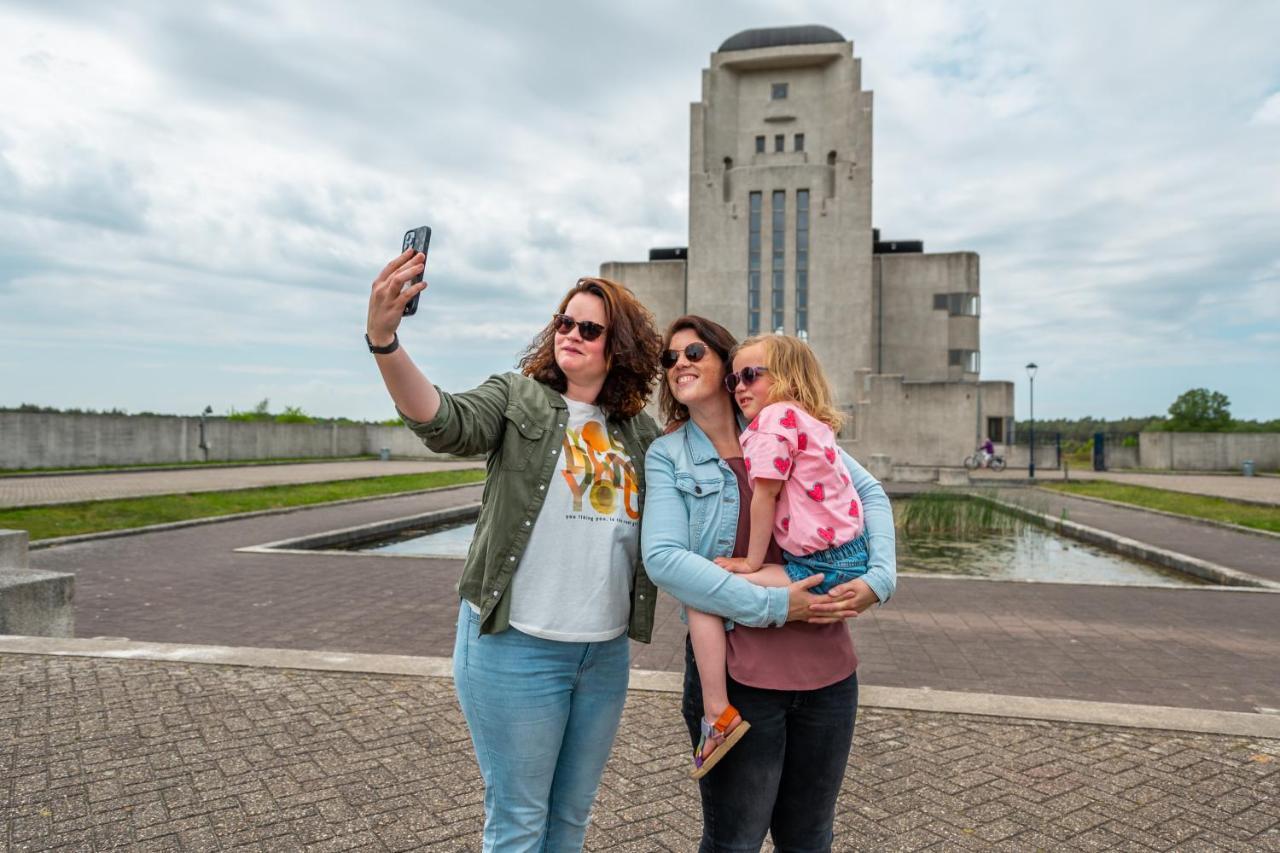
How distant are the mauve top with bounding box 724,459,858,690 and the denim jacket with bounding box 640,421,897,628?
0.05m

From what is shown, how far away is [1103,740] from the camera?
444 cm

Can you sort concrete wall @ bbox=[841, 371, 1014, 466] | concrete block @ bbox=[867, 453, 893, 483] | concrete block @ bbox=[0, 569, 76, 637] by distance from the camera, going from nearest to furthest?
concrete block @ bbox=[0, 569, 76, 637]
concrete block @ bbox=[867, 453, 893, 483]
concrete wall @ bbox=[841, 371, 1014, 466]

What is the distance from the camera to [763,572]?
2238 millimetres

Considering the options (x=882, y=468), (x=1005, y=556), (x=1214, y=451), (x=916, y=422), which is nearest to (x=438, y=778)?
(x=1005, y=556)

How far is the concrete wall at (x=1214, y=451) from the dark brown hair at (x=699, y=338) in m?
46.7

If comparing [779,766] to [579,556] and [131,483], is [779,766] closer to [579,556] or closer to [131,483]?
[579,556]

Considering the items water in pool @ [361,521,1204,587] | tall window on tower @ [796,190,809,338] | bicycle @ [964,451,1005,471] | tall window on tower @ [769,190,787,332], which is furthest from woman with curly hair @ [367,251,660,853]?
tall window on tower @ [796,190,809,338]

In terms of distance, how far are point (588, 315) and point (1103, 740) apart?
3.94 m

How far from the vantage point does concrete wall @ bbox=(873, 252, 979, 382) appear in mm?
54344

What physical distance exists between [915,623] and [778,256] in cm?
4679

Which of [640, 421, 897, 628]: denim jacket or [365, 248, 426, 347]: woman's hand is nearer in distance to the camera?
[365, 248, 426, 347]: woman's hand

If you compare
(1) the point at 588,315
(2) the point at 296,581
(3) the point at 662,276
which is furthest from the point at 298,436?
(1) the point at 588,315

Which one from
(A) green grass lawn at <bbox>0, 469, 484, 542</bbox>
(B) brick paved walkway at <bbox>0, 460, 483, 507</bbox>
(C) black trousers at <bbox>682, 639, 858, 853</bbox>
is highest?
(C) black trousers at <bbox>682, 639, 858, 853</bbox>

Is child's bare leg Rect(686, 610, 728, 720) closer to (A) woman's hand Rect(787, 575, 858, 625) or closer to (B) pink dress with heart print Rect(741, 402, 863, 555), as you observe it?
(A) woman's hand Rect(787, 575, 858, 625)
